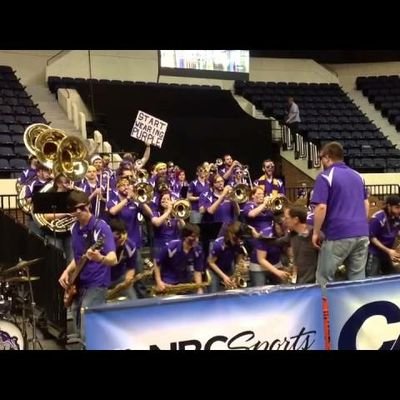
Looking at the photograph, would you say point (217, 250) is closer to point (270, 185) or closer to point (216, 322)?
point (216, 322)

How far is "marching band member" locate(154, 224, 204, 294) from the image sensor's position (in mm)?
7035

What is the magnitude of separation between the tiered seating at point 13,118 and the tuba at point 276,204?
5.69 m

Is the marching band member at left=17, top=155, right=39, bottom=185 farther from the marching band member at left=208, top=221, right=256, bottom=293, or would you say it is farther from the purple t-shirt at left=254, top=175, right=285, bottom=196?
the purple t-shirt at left=254, top=175, right=285, bottom=196

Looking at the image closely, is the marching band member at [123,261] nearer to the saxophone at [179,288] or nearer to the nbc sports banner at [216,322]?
the saxophone at [179,288]

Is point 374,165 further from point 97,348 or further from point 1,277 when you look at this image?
point 97,348

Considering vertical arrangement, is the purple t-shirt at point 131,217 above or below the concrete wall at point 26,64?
below

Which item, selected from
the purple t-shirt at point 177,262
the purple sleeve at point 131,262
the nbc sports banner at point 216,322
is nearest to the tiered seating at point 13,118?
the purple sleeve at point 131,262

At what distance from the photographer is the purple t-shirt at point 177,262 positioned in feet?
23.4

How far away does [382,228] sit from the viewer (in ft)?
24.7

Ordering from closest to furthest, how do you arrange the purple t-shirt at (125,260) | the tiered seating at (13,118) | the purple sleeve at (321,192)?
the purple sleeve at (321,192) → the purple t-shirt at (125,260) → the tiered seating at (13,118)

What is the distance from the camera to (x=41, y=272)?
22.9 ft

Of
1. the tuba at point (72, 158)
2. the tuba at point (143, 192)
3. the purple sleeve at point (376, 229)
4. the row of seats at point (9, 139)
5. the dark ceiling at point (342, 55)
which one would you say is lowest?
the purple sleeve at point (376, 229)
